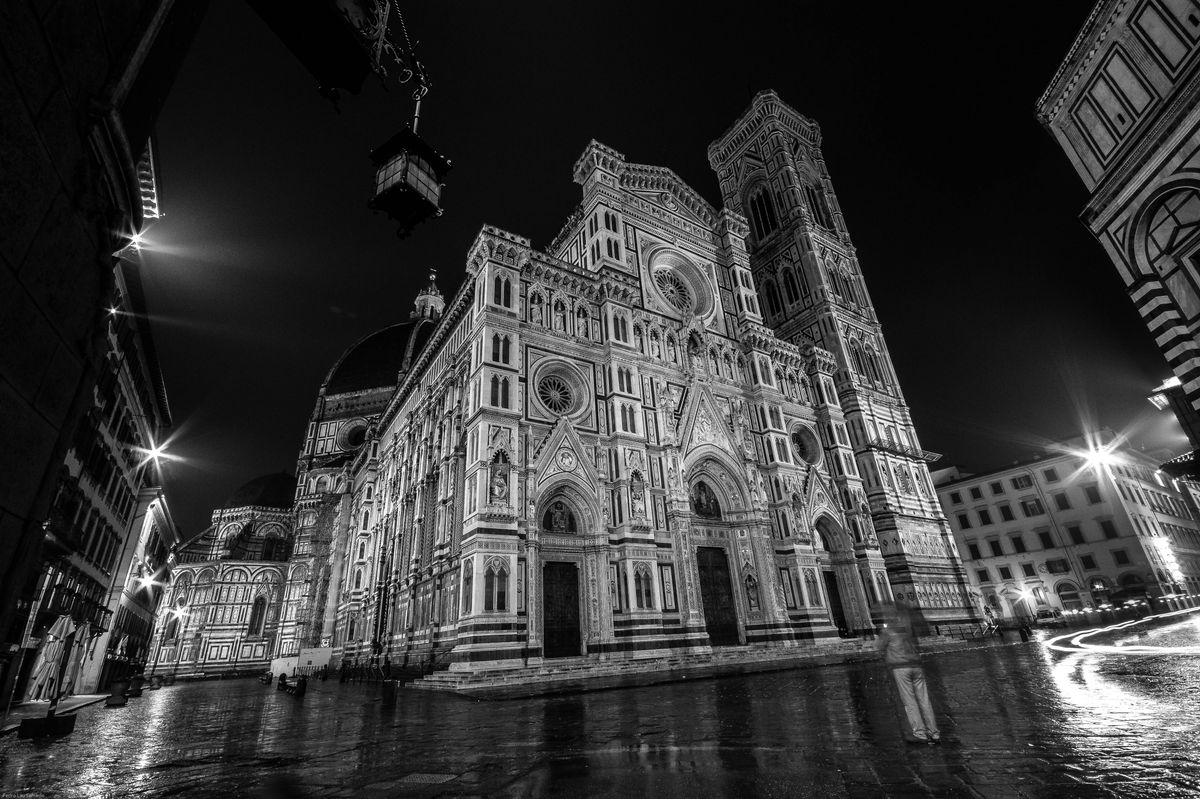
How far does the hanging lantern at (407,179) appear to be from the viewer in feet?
25.8

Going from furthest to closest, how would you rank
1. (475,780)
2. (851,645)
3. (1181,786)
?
1. (851,645)
2. (475,780)
3. (1181,786)

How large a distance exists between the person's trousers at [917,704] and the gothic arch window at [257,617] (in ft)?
200

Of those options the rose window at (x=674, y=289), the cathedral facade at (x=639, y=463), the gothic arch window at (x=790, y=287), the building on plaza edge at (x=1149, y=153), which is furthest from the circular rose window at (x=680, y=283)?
the building on plaza edge at (x=1149, y=153)

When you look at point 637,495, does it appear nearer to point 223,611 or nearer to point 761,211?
point 761,211

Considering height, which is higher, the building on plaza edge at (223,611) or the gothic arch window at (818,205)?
the gothic arch window at (818,205)

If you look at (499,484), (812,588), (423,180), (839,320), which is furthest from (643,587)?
(839,320)

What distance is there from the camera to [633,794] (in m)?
4.16

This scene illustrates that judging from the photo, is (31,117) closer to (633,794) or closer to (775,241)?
(633,794)

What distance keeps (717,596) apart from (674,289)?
18.4 metres

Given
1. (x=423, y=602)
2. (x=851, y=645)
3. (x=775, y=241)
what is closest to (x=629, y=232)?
(x=775, y=241)

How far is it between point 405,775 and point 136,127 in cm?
630

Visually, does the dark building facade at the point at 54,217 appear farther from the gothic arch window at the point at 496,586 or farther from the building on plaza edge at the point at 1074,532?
the building on plaza edge at the point at 1074,532

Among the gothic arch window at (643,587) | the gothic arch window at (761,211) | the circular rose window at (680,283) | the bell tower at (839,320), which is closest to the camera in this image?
the gothic arch window at (643,587)

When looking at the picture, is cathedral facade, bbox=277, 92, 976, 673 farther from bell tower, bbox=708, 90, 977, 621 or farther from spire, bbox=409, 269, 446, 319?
spire, bbox=409, 269, 446, 319
